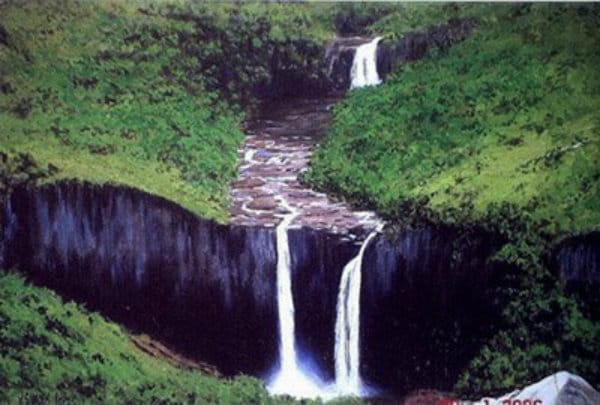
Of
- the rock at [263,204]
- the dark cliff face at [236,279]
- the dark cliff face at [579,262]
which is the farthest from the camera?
the rock at [263,204]

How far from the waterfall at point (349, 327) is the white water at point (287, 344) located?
131 millimetres

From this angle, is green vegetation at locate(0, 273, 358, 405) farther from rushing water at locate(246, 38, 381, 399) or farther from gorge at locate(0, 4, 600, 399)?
rushing water at locate(246, 38, 381, 399)

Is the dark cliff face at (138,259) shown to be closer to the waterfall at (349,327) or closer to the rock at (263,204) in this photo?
the rock at (263,204)

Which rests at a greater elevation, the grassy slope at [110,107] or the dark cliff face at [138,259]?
the grassy slope at [110,107]

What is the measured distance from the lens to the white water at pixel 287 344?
4.97 metres

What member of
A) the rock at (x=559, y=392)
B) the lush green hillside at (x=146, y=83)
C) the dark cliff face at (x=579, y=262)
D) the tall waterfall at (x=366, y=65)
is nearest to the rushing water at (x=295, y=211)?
the tall waterfall at (x=366, y=65)

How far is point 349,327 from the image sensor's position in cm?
496

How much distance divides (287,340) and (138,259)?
790mm

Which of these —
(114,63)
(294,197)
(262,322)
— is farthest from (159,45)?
(262,322)

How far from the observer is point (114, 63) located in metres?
5.04

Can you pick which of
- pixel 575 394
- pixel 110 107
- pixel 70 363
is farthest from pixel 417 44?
pixel 70 363

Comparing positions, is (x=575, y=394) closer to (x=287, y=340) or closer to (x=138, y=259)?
(x=287, y=340)

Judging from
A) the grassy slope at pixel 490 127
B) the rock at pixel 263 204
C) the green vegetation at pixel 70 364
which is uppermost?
the grassy slope at pixel 490 127

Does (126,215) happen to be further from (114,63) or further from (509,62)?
(509,62)
